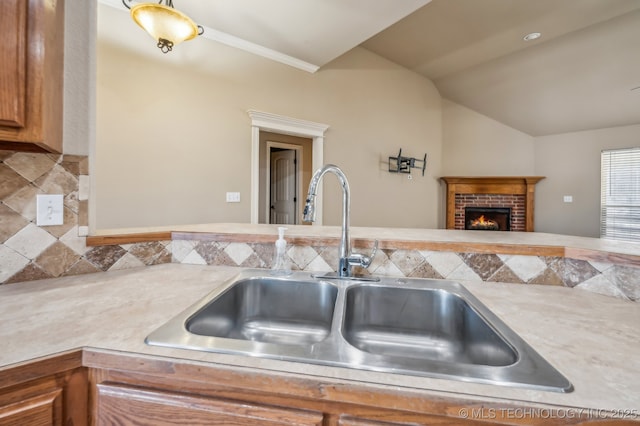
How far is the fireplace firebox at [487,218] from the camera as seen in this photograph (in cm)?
528

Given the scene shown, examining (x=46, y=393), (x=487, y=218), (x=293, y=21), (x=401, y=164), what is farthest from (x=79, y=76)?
(x=487, y=218)

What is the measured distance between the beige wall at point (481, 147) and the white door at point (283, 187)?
304 centimetres

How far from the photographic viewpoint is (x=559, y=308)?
0.76 metres

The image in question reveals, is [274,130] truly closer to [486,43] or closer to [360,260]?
[360,260]

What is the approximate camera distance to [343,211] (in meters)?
1.00

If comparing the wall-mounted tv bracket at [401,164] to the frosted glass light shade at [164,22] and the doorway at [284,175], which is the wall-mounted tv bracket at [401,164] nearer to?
the doorway at [284,175]

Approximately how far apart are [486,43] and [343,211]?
13.9 ft

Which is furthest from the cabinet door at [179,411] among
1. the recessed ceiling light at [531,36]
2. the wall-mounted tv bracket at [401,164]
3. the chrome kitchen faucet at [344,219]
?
the recessed ceiling light at [531,36]

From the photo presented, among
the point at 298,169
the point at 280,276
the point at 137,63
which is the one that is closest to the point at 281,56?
the point at 137,63

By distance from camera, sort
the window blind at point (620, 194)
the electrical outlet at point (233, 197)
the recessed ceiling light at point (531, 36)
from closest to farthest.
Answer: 1. the electrical outlet at point (233, 197)
2. the recessed ceiling light at point (531, 36)
3. the window blind at point (620, 194)

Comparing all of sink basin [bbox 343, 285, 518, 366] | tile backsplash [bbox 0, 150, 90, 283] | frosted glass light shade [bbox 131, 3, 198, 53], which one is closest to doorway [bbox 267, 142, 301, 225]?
frosted glass light shade [bbox 131, 3, 198, 53]

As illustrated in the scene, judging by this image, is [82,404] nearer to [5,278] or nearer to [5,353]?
[5,353]

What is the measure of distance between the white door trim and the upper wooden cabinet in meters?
2.30

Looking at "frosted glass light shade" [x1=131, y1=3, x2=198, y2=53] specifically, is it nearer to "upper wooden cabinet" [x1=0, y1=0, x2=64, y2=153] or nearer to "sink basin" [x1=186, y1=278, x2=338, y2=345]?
"upper wooden cabinet" [x1=0, y1=0, x2=64, y2=153]
